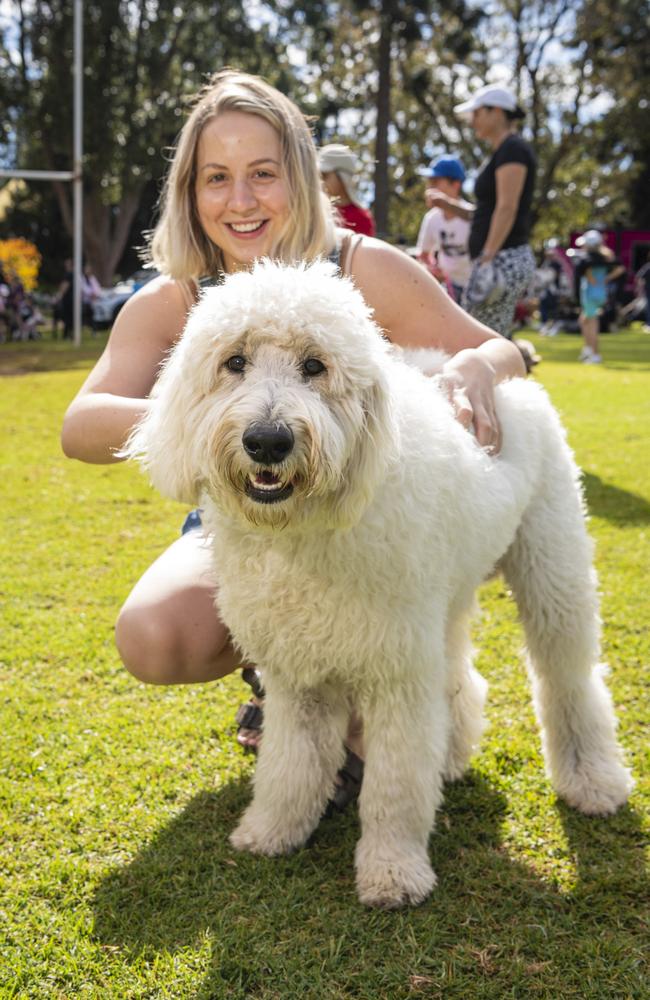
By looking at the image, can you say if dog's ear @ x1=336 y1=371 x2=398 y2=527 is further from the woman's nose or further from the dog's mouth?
the woman's nose

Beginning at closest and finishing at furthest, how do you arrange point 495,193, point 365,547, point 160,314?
1. point 365,547
2. point 160,314
3. point 495,193

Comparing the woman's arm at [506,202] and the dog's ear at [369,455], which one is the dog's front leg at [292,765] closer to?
the dog's ear at [369,455]

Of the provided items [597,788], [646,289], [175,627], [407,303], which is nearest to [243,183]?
[407,303]

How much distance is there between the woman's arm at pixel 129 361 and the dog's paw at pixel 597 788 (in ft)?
5.92

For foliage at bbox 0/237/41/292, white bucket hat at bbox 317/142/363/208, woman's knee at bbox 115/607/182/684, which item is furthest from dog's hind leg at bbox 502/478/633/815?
foliage at bbox 0/237/41/292

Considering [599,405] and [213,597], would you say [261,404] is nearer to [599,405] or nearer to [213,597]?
[213,597]

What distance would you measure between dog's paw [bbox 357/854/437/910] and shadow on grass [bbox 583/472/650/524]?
13.1ft

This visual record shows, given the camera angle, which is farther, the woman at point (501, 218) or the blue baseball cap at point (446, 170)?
the blue baseball cap at point (446, 170)

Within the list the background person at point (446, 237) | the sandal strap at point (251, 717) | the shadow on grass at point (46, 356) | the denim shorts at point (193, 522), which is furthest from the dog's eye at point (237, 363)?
the shadow on grass at point (46, 356)

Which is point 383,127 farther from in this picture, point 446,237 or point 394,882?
point 394,882

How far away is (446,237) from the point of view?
7.33m

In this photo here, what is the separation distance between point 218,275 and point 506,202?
141 inches

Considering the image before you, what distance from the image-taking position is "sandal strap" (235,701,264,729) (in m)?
Answer: 3.27

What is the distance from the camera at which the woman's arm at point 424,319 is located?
2.78m
